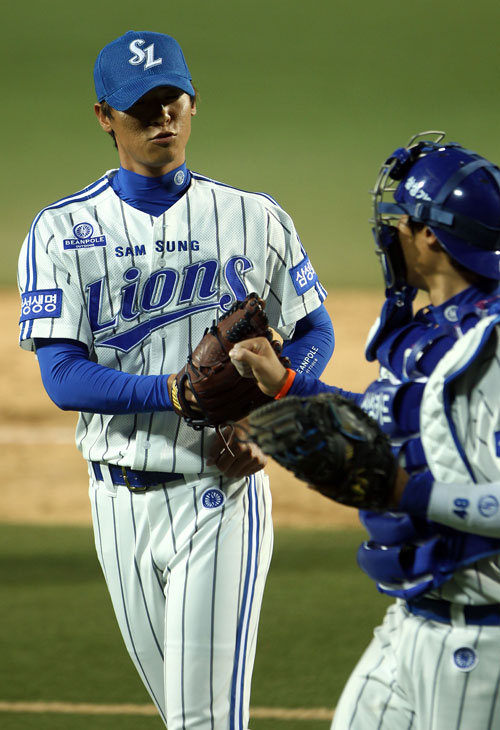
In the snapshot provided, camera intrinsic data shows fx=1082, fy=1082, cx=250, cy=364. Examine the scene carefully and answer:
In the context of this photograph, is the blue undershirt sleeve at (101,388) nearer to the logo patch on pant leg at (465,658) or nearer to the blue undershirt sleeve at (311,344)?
the blue undershirt sleeve at (311,344)

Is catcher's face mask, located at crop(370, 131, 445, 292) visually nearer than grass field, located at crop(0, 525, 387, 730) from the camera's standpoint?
Yes

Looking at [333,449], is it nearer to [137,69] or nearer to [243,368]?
[243,368]

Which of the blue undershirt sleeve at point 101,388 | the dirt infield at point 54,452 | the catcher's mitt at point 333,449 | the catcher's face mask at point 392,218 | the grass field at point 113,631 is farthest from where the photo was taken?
the dirt infield at point 54,452

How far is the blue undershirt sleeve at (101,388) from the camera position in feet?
9.09

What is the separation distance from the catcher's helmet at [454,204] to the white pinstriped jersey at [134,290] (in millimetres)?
759

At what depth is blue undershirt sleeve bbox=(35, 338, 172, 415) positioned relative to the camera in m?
2.77

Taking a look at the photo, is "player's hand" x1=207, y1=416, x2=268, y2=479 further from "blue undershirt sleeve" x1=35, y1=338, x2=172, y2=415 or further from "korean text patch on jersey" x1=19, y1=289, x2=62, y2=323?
"korean text patch on jersey" x1=19, y1=289, x2=62, y2=323

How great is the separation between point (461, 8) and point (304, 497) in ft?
46.2

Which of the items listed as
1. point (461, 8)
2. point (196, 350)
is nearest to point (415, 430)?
point (196, 350)

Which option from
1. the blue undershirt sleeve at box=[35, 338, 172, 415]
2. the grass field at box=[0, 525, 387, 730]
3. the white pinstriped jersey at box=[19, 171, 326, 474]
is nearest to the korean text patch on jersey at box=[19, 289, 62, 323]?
the white pinstriped jersey at box=[19, 171, 326, 474]

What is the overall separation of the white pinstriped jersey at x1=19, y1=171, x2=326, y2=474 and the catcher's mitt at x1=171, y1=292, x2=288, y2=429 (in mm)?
150

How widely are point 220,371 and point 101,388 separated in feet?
1.04

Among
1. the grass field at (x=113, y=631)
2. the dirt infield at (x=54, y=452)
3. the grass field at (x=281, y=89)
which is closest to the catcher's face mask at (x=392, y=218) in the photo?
the grass field at (x=113, y=631)

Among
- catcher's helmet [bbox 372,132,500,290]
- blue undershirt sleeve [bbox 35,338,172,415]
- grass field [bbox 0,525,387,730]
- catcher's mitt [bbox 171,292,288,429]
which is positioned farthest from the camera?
grass field [bbox 0,525,387,730]
